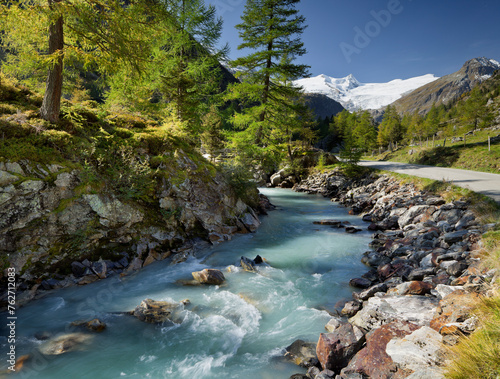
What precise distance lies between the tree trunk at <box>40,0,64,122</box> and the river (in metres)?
6.04

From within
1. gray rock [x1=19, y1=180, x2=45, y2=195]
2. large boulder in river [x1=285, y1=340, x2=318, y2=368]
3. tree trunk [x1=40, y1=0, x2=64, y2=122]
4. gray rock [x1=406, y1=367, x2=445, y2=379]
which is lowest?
large boulder in river [x1=285, y1=340, x2=318, y2=368]

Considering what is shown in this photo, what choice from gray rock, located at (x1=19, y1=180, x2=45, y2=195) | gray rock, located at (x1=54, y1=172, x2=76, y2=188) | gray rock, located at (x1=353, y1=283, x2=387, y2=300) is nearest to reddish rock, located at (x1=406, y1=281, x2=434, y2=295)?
gray rock, located at (x1=353, y1=283, x2=387, y2=300)

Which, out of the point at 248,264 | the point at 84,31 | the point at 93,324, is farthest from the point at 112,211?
the point at 84,31

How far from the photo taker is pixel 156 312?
213 inches

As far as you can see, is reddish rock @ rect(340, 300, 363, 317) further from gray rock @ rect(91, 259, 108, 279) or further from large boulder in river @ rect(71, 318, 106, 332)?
gray rock @ rect(91, 259, 108, 279)

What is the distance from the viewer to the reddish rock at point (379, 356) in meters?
3.38

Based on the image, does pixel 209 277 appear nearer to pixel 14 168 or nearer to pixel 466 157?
pixel 14 168

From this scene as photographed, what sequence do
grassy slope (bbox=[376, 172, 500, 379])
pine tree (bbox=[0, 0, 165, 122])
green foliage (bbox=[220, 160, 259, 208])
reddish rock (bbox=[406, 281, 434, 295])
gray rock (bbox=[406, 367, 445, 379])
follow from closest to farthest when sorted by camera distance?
grassy slope (bbox=[376, 172, 500, 379]), gray rock (bbox=[406, 367, 445, 379]), reddish rock (bbox=[406, 281, 434, 295]), pine tree (bbox=[0, 0, 165, 122]), green foliage (bbox=[220, 160, 259, 208])

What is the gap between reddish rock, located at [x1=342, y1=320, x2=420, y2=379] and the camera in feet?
11.1

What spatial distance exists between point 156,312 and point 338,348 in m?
3.99

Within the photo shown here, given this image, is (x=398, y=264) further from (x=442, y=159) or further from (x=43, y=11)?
(x=442, y=159)

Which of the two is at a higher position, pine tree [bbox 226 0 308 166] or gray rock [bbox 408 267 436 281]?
pine tree [bbox 226 0 308 166]

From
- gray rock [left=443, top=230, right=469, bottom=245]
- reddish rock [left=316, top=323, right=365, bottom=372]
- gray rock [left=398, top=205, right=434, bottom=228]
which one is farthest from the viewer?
gray rock [left=398, top=205, right=434, bottom=228]

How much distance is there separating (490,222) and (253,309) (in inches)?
321
